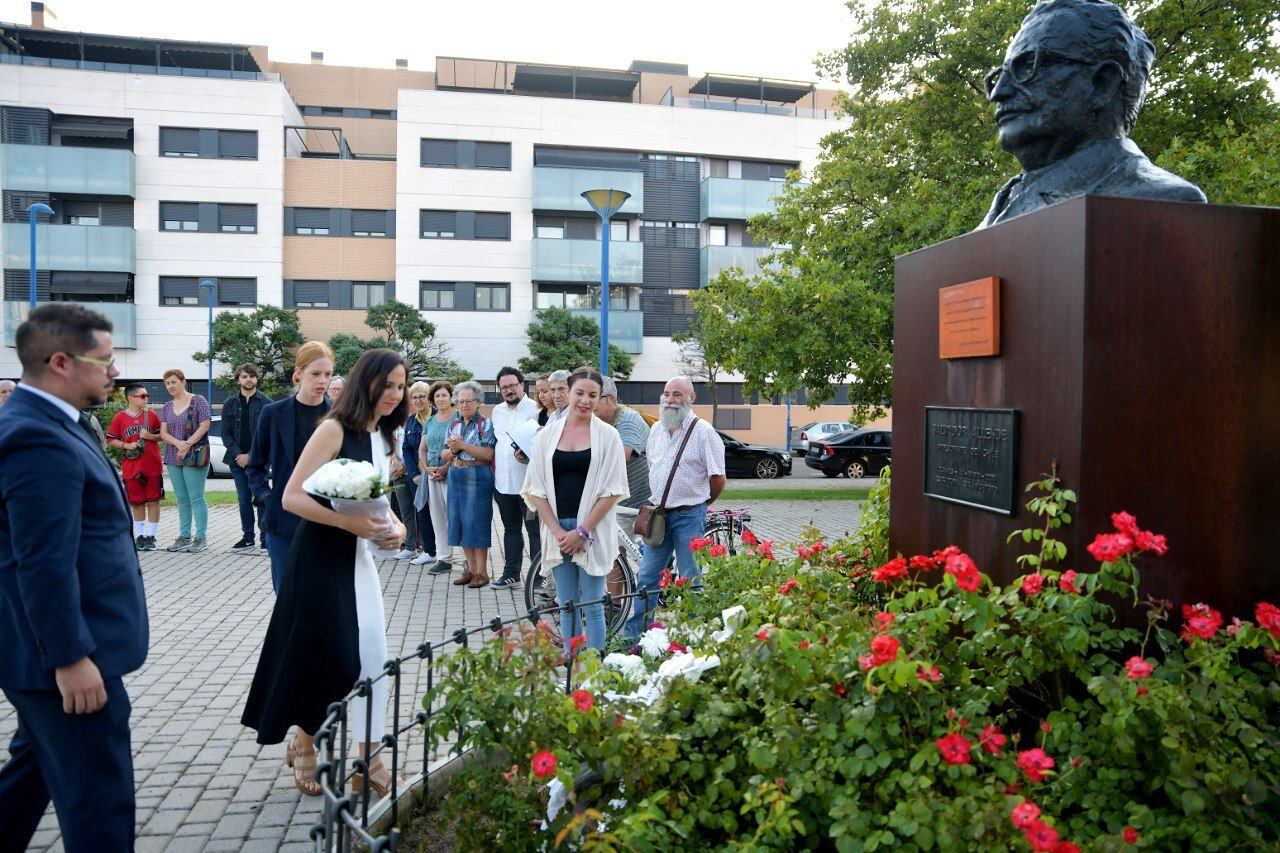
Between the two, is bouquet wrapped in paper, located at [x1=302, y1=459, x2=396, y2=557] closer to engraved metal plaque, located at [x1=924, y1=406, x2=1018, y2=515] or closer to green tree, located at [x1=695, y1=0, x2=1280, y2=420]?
engraved metal plaque, located at [x1=924, y1=406, x2=1018, y2=515]

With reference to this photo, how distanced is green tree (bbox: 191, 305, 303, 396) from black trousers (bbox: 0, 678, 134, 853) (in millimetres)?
32610

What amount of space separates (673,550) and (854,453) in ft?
68.0

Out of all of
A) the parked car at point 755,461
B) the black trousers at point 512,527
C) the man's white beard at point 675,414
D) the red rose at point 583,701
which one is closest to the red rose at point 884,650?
the red rose at point 583,701

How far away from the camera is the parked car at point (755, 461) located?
27.2m

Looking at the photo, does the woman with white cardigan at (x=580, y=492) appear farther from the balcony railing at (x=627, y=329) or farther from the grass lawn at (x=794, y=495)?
the balcony railing at (x=627, y=329)

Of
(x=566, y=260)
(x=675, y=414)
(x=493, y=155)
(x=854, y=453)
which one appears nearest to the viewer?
(x=675, y=414)

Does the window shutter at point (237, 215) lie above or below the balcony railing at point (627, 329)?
above

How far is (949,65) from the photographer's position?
668 inches

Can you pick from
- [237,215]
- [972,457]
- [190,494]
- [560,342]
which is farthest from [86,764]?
[237,215]

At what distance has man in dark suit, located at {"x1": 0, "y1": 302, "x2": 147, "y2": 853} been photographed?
2.73 meters

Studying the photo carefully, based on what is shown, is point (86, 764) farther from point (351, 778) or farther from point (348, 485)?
point (348, 485)

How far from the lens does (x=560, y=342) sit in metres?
36.3

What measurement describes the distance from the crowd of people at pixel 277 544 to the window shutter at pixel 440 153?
33.7m

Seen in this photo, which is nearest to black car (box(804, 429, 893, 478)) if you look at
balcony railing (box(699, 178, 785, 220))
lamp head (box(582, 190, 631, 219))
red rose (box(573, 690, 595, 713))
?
lamp head (box(582, 190, 631, 219))
